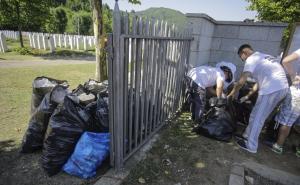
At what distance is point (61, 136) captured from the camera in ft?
8.00

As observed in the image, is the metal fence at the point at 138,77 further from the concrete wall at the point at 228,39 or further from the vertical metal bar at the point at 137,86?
the concrete wall at the point at 228,39

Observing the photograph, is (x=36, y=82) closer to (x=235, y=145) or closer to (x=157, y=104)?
(x=157, y=104)

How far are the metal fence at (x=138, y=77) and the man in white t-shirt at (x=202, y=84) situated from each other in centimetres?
45

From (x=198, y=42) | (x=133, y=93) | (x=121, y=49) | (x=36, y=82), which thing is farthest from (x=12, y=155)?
(x=198, y=42)

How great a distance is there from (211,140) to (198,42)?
2203mm

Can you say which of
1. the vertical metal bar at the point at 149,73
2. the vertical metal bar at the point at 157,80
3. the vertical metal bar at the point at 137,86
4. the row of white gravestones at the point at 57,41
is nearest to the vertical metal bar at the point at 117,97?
the vertical metal bar at the point at 137,86

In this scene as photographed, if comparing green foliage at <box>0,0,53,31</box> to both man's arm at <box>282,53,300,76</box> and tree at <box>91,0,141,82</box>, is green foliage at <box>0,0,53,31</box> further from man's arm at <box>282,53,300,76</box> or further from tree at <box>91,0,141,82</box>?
man's arm at <box>282,53,300,76</box>

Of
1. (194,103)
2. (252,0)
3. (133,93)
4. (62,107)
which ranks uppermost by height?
(252,0)

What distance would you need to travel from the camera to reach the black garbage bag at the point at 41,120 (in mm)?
2643

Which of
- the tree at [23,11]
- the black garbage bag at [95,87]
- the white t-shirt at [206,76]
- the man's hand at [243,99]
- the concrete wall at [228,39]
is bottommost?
the man's hand at [243,99]

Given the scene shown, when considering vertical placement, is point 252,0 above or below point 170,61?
above

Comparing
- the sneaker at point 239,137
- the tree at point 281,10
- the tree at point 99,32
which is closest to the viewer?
the sneaker at point 239,137

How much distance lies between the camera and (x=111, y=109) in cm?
229

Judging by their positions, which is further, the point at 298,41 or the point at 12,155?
the point at 298,41
